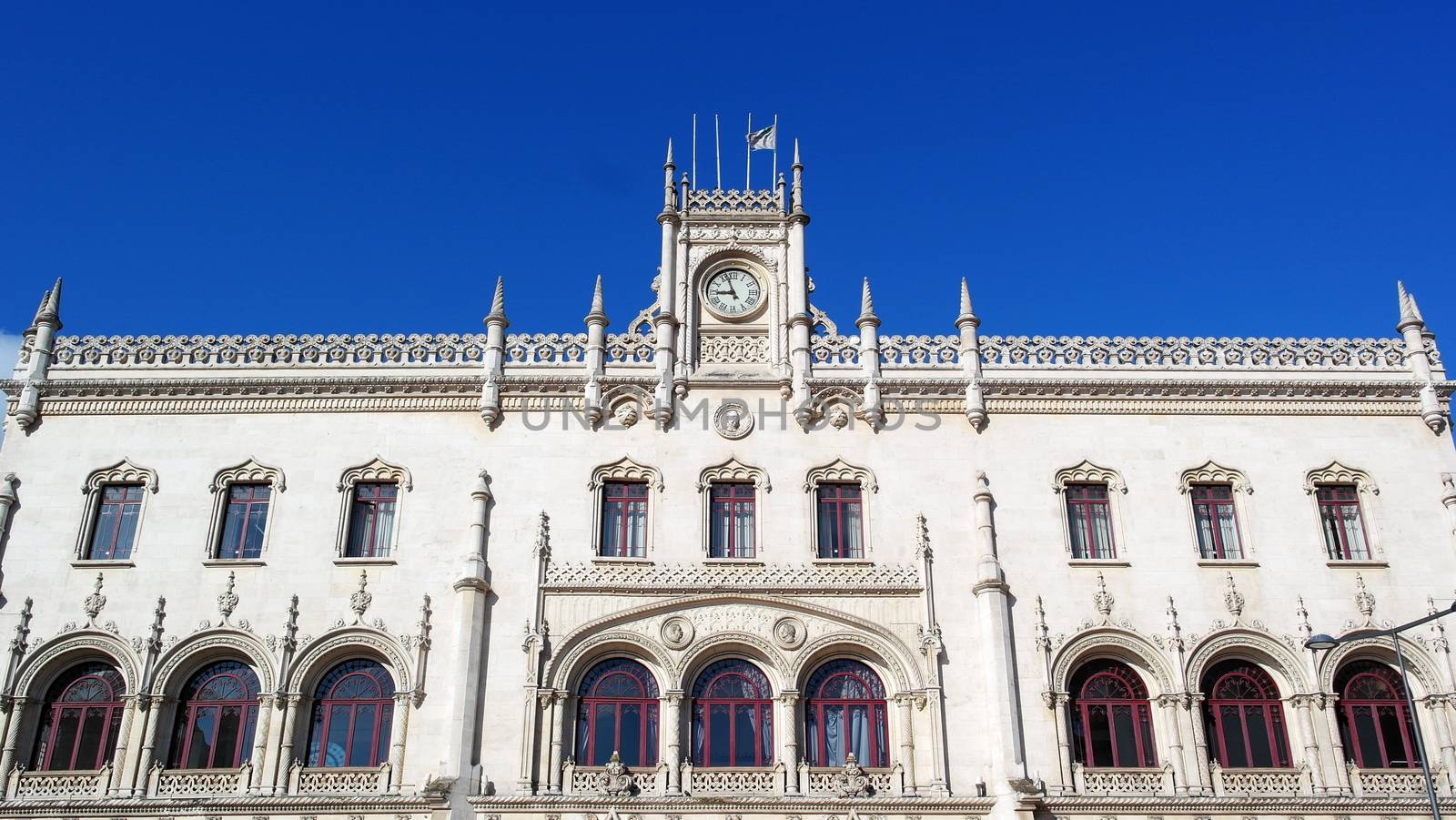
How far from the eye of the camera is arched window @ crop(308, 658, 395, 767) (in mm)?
29469

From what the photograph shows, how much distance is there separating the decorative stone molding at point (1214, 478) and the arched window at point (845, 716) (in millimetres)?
9420

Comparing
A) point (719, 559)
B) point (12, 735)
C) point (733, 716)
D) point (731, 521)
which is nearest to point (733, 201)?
point (731, 521)

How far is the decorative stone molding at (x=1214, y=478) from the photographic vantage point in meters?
32.2

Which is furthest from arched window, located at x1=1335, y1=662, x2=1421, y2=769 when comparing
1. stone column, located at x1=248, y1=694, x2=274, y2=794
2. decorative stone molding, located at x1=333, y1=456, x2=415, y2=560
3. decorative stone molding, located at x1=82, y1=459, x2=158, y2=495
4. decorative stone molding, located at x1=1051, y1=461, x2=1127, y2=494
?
decorative stone molding, located at x1=82, y1=459, x2=158, y2=495

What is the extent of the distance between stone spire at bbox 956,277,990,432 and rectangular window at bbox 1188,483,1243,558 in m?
5.62

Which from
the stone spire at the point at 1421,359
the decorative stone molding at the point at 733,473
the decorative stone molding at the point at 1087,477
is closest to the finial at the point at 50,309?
the decorative stone molding at the point at 733,473

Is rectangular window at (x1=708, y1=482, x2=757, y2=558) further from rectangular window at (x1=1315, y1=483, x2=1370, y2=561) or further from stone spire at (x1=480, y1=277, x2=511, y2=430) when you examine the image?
rectangular window at (x1=1315, y1=483, x2=1370, y2=561)

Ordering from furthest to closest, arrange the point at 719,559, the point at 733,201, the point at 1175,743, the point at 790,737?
the point at 733,201 → the point at 719,559 → the point at 1175,743 → the point at 790,737

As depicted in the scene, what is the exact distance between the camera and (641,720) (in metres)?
29.8

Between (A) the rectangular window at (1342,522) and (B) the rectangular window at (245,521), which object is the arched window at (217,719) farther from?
(A) the rectangular window at (1342,522)

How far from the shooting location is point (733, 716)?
98.3 ft

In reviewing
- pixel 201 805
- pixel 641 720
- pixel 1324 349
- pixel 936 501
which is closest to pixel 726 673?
pixel 641 720

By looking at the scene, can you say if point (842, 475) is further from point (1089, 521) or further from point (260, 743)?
point (260, 743)

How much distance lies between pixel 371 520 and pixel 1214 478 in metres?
21.3
